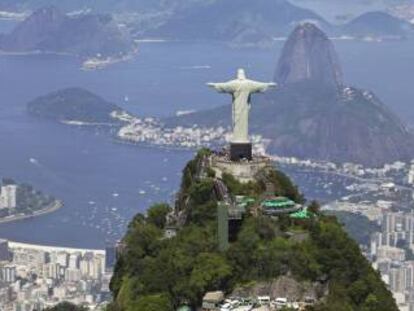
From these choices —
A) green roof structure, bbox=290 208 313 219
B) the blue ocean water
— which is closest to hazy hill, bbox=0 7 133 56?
the blue ocean water

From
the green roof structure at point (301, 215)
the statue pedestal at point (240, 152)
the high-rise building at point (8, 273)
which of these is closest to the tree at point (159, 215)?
the statue pedestal at point (240, 152)

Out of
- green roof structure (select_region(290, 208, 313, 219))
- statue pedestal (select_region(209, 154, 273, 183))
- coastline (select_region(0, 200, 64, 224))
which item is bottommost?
coastline (select_region(0, 200, 64, 224))

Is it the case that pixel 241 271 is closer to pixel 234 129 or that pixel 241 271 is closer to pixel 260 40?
pixel 234 129

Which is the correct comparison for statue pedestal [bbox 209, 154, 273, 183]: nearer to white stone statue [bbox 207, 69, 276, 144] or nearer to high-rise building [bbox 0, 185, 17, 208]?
white stone statue [bbox 207, 69, 276, 144]

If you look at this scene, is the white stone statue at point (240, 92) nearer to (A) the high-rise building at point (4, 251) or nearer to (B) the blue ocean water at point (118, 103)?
(A) the high-rise building at point (4, 251)

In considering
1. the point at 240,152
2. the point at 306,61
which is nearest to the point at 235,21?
the point at 306,61

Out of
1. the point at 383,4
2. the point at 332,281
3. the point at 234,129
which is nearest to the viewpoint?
the point at 332,281

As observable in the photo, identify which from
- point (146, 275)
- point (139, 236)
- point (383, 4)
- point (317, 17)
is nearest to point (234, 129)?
point (139, 236)
